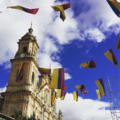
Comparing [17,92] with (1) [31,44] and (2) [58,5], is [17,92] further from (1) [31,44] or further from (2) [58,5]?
(2) [58,5]

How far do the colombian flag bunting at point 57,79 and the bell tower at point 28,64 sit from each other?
11427 millimetres

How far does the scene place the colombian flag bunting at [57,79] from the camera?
13262 mm

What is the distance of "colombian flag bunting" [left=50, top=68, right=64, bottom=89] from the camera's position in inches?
522

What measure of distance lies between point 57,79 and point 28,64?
1424 centimetres

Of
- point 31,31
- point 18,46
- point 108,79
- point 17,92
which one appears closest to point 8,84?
point 17,92

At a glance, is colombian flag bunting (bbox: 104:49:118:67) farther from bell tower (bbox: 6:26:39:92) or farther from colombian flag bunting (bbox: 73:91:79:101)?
bell tower (bbox: 6:26:39:92)

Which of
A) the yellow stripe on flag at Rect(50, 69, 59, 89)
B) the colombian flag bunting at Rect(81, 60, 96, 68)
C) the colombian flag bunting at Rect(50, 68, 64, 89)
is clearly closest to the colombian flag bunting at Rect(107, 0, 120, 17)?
the colombian flag bunting at Rect(50, 68, 64, 89)

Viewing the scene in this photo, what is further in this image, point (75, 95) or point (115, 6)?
point (75, 95)

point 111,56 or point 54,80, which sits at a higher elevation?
point 111,56

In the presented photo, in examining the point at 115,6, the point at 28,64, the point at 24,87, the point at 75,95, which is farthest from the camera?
the point at 28,64

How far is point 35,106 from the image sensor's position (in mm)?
25531

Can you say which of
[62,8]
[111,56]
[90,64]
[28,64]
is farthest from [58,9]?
[28,64]

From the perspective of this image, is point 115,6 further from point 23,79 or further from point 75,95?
point 23,79

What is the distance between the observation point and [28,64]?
26.7m
